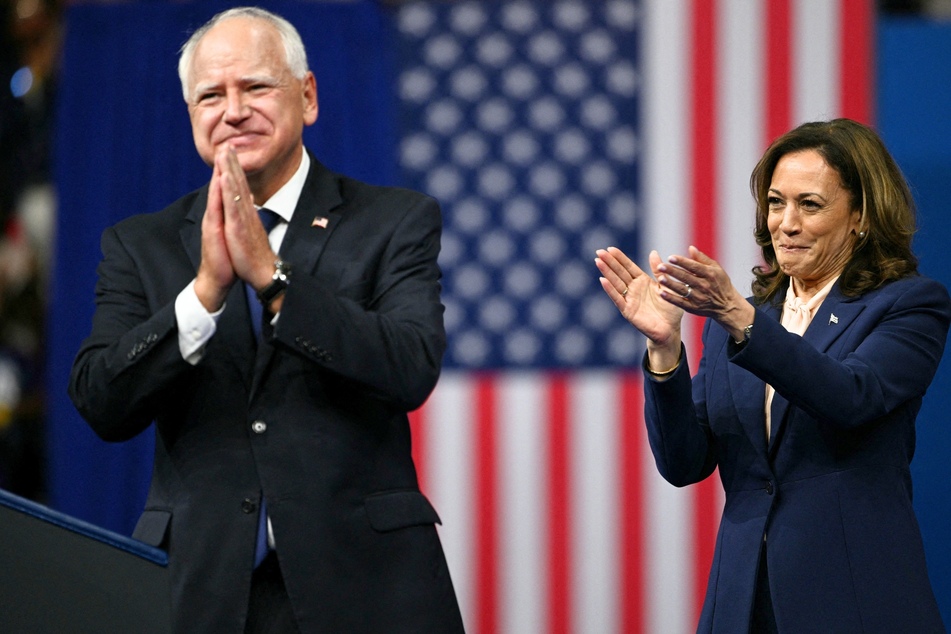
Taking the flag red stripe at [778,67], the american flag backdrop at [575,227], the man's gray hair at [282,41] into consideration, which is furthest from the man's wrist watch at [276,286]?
the flag red stripe at [778,67]

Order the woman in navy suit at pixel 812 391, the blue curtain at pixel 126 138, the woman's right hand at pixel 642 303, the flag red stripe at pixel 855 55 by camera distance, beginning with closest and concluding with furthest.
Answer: the woman in navy suit at pixel 812 391 → the woman's right hand at pixel 642 303 → the flag red stripe at pixel 855 55 → the blue curtain at pixel 126 138

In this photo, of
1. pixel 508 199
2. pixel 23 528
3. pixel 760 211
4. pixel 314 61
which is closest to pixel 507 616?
pixel 508 199

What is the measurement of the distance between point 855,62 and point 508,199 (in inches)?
53.2

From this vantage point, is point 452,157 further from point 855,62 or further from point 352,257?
point 352,257

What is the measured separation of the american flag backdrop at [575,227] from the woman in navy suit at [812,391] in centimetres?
210

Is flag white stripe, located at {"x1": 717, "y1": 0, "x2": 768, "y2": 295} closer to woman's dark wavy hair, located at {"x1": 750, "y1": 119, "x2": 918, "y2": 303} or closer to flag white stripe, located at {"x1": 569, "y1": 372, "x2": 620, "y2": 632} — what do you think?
flag white stripe, located at {"x1": 569, "y1": 372, "x2": 620, "y2": 632}

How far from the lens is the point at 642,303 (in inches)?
79.0

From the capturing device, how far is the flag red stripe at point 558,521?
4336 millimetres

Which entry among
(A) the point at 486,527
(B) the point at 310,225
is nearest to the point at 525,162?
(A) the point at 486,527

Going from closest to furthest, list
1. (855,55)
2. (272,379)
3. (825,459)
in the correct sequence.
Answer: (272,379)
(825,459)
(855,55)

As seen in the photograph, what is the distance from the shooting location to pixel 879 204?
2057 mm

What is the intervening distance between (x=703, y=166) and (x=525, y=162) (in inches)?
26.1

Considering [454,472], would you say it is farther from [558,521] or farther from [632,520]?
[632,520]

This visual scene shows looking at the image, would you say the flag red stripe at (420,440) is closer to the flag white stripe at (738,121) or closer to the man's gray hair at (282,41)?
the flag white stripe at (738,121)
